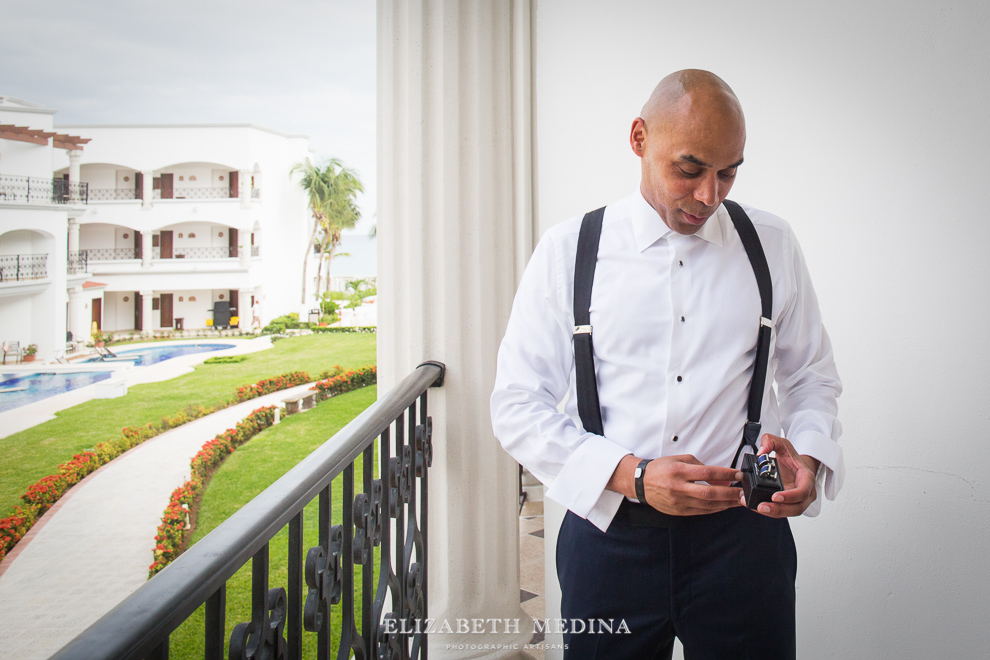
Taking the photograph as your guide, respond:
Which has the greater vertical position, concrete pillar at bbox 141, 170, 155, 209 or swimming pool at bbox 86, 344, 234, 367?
concrete pillar at bbox 141, 170, 155, 209

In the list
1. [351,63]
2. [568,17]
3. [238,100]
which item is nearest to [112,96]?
[238,100]

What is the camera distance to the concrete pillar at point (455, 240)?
5.28 feet

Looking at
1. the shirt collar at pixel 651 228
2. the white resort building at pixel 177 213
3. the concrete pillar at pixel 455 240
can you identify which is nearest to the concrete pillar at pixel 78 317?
the white resort building at pixel 177 213

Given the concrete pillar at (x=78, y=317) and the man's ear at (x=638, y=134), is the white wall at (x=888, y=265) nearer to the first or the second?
the man's ear at (x=638, y=134)

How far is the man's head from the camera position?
0.96 meters

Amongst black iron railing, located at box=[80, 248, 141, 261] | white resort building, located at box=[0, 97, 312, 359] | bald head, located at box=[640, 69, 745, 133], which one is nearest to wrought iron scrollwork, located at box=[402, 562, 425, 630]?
bald head, located at box=[640, 69, 745, 133]

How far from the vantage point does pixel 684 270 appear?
109 centimetres

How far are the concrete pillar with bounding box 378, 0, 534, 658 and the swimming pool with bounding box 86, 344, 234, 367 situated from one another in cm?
1820

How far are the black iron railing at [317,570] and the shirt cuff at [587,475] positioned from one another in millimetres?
327

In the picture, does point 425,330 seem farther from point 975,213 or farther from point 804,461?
point 975,213

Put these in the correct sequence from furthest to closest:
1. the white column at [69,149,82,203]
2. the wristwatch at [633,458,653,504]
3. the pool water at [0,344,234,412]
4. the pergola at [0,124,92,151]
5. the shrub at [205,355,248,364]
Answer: the shrub at [205,355,248,364] → the white column at [69,149,82,203] → the pool water at [0,344,234,412] → the pergola at [0,124,92,151] → the wristwatch at [633,458,653,504]

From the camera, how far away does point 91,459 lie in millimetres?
17344

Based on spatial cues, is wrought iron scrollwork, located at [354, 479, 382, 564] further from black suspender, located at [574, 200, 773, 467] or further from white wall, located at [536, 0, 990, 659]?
white wall, located at [536, 0, 990, 659]

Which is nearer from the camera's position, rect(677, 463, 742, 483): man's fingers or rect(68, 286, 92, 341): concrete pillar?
rect(677, 463, 742, 483): man's fingers
